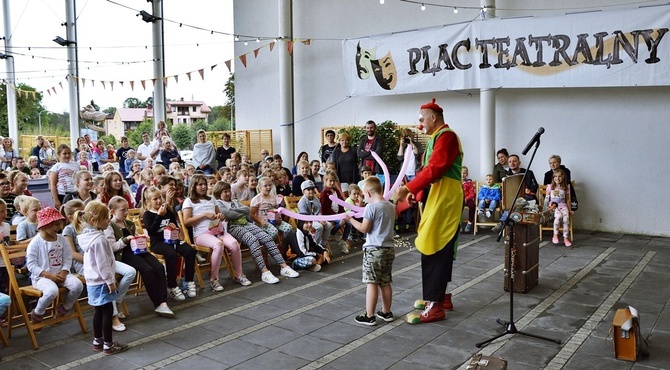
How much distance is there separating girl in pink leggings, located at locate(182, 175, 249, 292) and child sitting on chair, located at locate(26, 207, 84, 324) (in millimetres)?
1621

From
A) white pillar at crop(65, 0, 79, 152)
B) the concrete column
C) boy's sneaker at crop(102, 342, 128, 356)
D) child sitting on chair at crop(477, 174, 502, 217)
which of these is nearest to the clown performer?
boy's sneaker at crop(102, 342, 128, 356)

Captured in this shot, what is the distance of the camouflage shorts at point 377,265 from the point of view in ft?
15.9

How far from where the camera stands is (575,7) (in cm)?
959

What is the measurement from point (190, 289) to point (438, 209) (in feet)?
8.76

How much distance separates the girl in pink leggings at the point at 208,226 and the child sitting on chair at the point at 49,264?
5.32 ft

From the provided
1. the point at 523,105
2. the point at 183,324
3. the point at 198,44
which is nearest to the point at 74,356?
the point at 183,324

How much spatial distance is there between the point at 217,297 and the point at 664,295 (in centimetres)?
450

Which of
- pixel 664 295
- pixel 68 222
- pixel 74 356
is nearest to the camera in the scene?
pixel 74 356

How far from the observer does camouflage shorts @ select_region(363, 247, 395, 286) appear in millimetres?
4848

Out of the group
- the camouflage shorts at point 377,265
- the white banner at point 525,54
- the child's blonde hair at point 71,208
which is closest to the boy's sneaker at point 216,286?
the child's blonde hair at point 71,208

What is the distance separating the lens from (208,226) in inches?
250

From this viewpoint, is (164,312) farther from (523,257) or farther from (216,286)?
(523,257)

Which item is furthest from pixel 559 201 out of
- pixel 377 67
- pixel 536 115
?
pixel 377 67

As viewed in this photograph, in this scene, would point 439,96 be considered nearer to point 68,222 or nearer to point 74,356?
point 68,222
